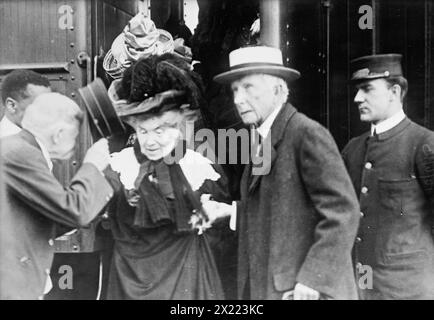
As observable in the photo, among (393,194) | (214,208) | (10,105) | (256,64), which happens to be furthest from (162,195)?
(393,194)

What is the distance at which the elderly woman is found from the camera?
296 centimetres

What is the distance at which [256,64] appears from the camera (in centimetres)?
292

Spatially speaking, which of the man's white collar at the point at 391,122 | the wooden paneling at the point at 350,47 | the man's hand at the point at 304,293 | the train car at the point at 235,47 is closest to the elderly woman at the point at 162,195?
the train car at the point at 235,47

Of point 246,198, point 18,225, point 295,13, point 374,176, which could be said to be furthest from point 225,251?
point 295,13

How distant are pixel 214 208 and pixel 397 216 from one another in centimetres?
87

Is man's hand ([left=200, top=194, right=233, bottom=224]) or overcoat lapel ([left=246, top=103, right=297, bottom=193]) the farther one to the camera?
man's hand ([left=200, top=194, right=233, bottom=224])

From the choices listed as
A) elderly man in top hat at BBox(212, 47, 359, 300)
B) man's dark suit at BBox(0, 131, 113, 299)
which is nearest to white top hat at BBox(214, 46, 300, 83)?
elderly man in top hat at BBox(212, 47, 359, 300)

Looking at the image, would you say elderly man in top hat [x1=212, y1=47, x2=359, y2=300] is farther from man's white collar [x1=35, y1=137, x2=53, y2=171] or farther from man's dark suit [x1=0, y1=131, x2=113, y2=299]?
man's white collar [x1=35, y1=137, x2=53, y2=171]

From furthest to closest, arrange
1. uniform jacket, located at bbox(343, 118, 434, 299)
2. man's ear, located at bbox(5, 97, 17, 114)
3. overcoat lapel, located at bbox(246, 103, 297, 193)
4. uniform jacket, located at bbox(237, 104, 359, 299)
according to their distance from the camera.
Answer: man's ear, located at bbox(5, 97, 17, 114) → uniform jacket, located at bbox(343, 118, 434, 299) → overcoat lapel, located at bbox(246, 103, 297, 193) → uniform jacket, located at bbox(237, 104, 359, 299)

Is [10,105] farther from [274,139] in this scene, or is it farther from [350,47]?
[350,47]

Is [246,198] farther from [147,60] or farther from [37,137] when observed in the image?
[37,137]

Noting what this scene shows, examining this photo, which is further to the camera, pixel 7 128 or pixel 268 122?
pixel 7 128

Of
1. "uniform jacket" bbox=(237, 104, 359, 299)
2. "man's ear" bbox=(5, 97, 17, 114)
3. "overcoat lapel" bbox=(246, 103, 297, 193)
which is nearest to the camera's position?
"uniform jacket" bbox=(237, 104, 359, 299)

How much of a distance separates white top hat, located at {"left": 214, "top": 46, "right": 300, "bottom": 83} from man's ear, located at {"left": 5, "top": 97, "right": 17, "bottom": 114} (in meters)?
1.01
